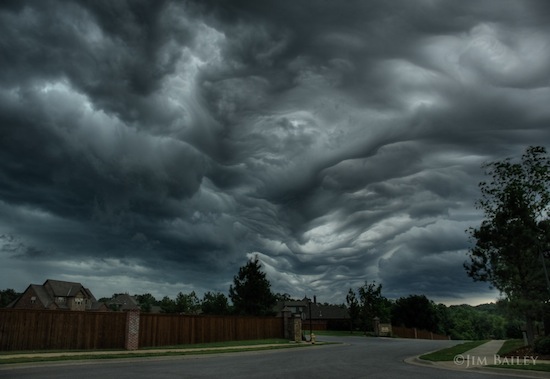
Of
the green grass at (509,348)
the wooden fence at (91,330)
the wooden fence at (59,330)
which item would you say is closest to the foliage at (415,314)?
the green grass at (509,348)

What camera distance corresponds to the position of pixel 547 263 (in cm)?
2325

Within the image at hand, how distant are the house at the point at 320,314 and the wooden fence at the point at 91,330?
143 feet

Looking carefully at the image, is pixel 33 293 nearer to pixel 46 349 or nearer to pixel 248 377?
pixel 46 349

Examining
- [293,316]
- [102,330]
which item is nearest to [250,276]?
[293,316]

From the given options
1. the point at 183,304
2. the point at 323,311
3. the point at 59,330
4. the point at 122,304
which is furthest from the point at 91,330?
the point at 122,304

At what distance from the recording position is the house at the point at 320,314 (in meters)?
82.5

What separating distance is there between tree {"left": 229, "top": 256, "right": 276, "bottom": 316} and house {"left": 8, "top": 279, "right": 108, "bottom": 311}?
40292 millimetres

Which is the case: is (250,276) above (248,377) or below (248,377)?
above

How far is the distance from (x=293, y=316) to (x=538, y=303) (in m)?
26.7

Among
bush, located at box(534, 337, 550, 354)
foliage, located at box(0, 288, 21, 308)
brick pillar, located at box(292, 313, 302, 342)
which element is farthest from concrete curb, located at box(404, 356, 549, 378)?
foliage, located at box(0, 288, 21, 308)

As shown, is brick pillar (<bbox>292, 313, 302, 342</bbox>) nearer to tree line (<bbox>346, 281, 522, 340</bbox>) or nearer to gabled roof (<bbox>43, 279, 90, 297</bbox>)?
tree line (<bbox>346, 281, 522, 340</bbox>)

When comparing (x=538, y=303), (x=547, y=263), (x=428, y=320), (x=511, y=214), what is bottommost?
(x=428, y=320)

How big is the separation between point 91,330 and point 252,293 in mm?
34667

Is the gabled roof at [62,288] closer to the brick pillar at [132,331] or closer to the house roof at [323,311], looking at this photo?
the house roof at [323,311]
